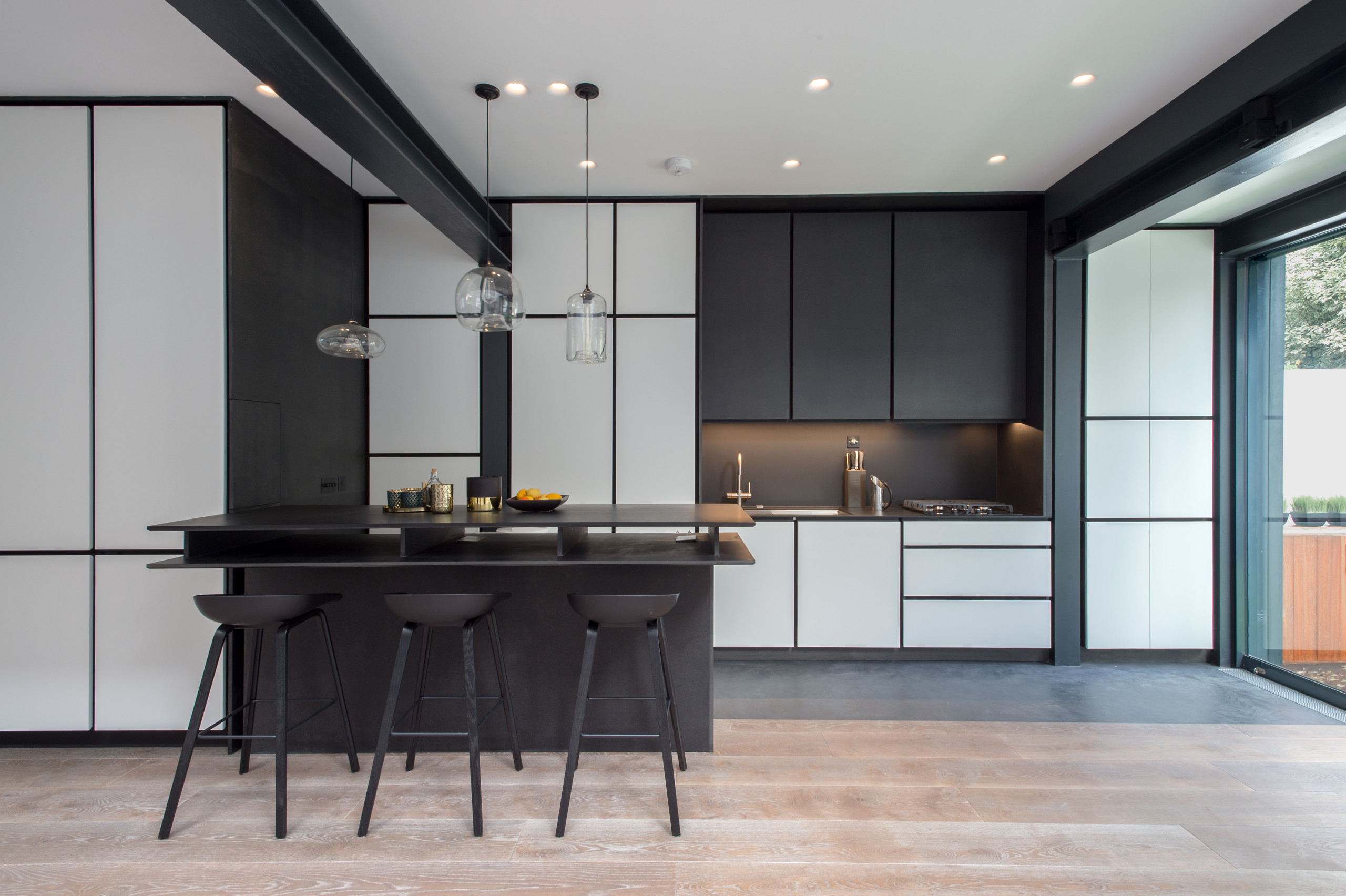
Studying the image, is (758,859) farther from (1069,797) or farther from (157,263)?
(157,263)

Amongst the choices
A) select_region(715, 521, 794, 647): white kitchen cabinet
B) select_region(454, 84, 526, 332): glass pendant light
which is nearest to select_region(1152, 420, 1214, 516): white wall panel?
select_region(715, 521, 794, 647): white kitchen cabinet

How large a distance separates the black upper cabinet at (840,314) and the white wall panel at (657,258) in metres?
0.73

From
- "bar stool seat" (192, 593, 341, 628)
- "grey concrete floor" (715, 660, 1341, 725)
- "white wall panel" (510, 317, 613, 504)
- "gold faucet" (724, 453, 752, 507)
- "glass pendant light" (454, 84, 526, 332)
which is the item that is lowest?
"grey concrete floor" (715, 660, 1341, 725)

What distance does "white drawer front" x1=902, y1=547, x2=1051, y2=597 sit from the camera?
150 inches

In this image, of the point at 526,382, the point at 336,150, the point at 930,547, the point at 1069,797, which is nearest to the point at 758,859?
the point at 1069,797

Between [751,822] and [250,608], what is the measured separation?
75.1 inches

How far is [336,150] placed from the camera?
130 inches

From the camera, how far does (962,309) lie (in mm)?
4031

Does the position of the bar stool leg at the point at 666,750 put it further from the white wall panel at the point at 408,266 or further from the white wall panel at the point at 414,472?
the white wall panel at the point at 408,266

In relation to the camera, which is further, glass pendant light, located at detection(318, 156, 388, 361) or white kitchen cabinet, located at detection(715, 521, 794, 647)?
white kitchen cabinet, located at detection(715, 521, 794, 647)

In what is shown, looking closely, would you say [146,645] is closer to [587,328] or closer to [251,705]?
[251,705]

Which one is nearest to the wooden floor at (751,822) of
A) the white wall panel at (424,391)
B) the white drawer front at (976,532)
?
the white drawer front at (976,532)

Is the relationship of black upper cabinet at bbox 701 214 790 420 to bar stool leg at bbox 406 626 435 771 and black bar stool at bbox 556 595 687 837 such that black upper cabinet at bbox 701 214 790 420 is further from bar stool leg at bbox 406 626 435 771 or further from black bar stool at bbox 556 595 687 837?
bar stool leg at bbox 406 626 435 771

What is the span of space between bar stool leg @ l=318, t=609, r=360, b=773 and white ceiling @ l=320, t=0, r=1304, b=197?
2.26 metres
